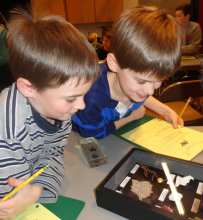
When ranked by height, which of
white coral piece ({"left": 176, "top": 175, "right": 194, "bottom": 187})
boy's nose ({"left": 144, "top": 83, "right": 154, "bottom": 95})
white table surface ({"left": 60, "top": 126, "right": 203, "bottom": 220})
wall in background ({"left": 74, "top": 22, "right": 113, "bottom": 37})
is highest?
boy's nose ({"left": 144, "top": 83, "right": 154, "bottom": 95})

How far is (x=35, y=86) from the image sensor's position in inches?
21.4

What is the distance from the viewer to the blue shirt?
86 cm

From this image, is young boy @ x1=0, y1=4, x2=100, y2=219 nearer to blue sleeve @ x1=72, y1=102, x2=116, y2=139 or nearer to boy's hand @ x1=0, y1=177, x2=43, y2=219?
boy's hand @ x1=0, y1=177, x2=43, y2=219

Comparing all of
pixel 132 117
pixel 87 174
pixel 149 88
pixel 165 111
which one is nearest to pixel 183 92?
pixel 165 111

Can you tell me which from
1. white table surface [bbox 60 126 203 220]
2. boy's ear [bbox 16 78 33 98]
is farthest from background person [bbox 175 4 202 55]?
boy's ear [bbox 16 78 33 98]

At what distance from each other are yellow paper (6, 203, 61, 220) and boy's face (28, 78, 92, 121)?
28 centimetres

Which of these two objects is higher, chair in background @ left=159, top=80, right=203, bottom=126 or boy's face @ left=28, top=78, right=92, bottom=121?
boy's face @ left=28, top=78, right=92, bottom=121

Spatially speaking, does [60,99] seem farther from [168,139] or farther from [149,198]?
[168,139]

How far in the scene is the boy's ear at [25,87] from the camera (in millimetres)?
536

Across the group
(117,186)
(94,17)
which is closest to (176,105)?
(117,186)

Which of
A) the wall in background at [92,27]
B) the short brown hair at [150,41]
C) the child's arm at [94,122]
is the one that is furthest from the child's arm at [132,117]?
the wall in background at [92,27]

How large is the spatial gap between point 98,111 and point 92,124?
0.07m

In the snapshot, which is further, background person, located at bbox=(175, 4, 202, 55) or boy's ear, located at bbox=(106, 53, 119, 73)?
background person, located at bbox=(175, 4, 202, 55)


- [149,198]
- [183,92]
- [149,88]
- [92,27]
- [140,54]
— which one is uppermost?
[140,54]
